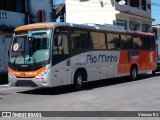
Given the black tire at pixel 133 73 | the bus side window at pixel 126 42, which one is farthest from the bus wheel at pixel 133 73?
the bus side window at pixel 126 42

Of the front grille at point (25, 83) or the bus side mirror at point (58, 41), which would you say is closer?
the front grille at point (25, 83)

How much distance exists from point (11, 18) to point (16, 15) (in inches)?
23.0

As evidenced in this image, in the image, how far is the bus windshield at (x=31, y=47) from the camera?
15000mm

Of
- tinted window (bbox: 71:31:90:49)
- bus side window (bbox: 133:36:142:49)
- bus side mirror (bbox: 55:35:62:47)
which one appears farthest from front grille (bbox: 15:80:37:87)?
bus side window (bbox: 133:36:142:49)

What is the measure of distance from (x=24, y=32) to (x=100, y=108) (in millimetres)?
6190

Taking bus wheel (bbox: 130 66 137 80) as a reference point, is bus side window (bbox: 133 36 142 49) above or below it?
above

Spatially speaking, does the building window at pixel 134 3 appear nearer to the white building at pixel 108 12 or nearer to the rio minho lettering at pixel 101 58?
the white building at pixel 108 12

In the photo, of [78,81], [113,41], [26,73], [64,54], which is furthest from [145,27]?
[26,73]

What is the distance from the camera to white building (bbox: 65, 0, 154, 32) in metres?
36.3

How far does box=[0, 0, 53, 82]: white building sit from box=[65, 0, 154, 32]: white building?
9251 millimetres

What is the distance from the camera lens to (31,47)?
49.8 ft

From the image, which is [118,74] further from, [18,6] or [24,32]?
[18,6]

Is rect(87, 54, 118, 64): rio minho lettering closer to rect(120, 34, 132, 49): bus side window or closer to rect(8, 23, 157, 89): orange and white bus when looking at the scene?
rect(8, 23, 157, 89): orange and white bus

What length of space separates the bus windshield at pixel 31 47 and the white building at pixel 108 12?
2128 cm
